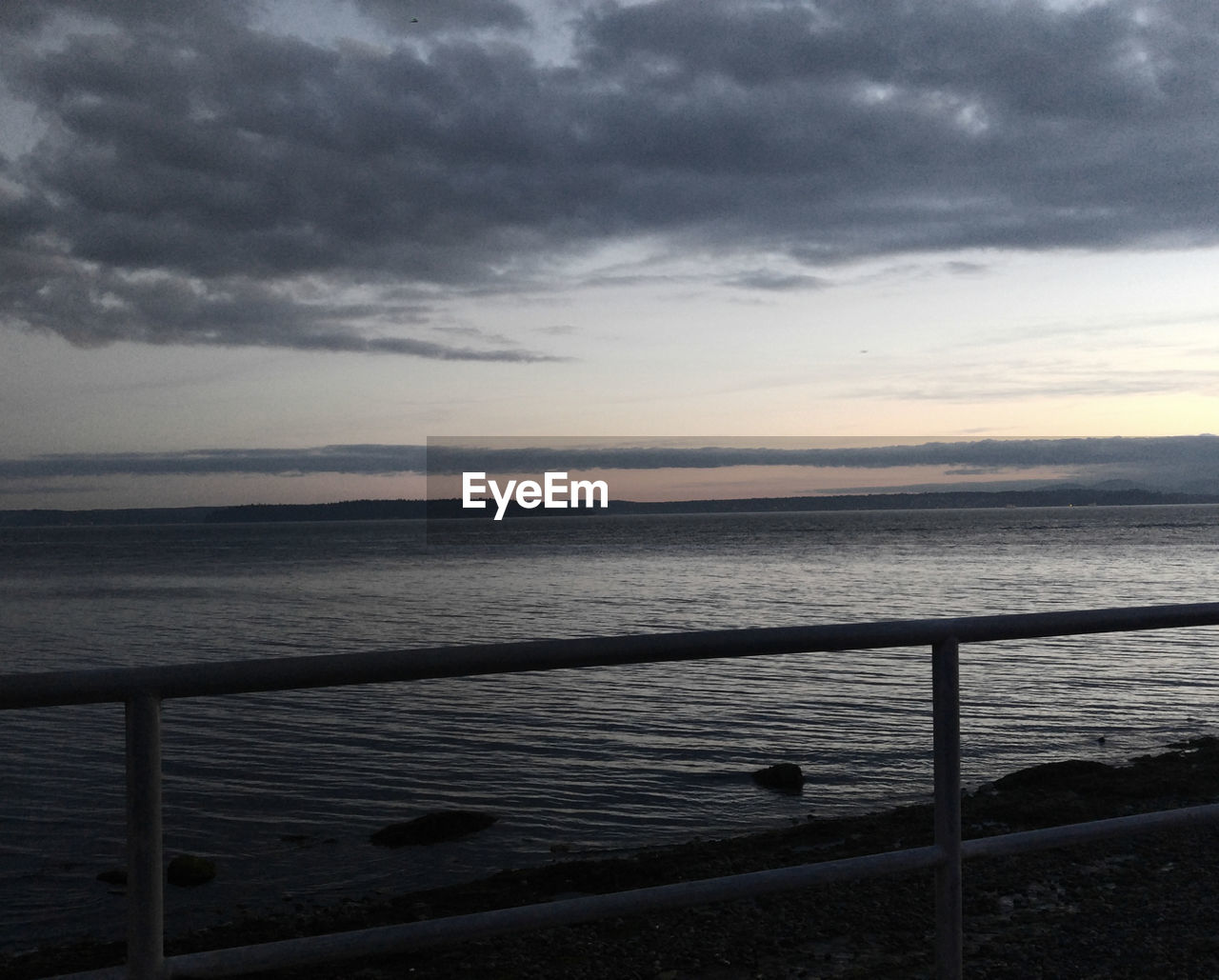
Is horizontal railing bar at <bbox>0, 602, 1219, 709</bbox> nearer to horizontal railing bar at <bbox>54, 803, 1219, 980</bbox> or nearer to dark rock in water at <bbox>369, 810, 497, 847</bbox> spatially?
horizontal railing bar at <bbox>54, 803, 1219, 980</bbox>

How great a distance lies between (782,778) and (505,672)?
12361 mm

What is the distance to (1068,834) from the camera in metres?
2.37

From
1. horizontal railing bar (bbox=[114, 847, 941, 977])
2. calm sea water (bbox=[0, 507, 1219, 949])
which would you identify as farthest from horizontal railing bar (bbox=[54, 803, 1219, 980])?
calm sea water (bbox=[0, 507, 1219, 949])

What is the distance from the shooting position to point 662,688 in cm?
2209

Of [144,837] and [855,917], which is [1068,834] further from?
[855,917]

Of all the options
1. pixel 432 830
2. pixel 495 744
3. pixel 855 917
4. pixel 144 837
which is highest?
pixel 144 837

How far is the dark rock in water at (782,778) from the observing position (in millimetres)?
13266

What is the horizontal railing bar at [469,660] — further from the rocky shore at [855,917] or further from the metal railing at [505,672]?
the rocky shore at [855,917]

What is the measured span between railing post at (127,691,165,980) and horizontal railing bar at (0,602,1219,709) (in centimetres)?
5

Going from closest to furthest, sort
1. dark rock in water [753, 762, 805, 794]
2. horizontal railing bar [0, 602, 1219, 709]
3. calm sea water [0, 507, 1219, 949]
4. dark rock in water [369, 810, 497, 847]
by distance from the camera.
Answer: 1. horizontal railing bar [0, 602, 1219, 709]
2. calm sea water [0, 507, 1219, 949]
3. dark rock in water [369, 810, 497, 847]
4. dark rock in water [753, 762, 805, 794]

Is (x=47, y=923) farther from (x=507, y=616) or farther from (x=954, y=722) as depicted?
(x=507, y=616)

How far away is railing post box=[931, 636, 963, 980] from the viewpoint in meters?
2.24

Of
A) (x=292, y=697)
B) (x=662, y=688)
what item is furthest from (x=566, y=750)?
(x=292, y=697)

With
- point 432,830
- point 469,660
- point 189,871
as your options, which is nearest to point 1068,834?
point 469,660
